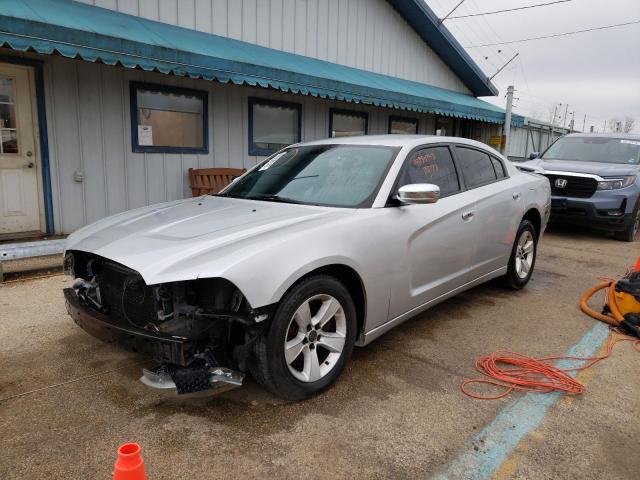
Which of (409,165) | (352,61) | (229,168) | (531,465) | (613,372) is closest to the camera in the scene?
(531,465)

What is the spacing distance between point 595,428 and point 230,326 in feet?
6.98

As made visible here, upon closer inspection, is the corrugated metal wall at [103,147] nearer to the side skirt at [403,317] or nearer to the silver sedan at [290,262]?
the silver sedan at [290,262]

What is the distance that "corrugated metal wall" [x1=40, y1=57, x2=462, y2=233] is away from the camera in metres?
6.79

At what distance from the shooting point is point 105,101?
281 inches

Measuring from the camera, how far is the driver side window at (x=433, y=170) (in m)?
3.70

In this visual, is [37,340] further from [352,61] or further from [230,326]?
[352,61]

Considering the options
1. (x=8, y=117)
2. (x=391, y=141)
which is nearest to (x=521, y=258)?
(x=391, y=141)

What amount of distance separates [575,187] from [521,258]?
13.9ft

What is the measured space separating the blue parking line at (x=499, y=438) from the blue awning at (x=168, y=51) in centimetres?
554

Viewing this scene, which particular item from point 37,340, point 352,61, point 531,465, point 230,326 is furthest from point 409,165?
point 352,61

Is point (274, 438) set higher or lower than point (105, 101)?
lower

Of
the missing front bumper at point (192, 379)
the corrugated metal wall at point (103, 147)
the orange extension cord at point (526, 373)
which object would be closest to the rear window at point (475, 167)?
the orange extension cord at point (526, 373)

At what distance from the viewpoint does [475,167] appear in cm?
458

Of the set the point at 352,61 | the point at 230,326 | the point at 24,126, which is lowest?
the point at 230,326
